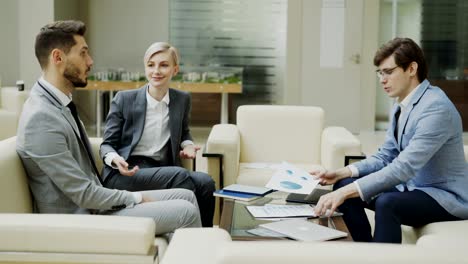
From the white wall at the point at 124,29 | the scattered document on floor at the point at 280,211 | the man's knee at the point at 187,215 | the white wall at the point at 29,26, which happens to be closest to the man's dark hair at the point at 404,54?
the scattered document on floor at the point at 280,211

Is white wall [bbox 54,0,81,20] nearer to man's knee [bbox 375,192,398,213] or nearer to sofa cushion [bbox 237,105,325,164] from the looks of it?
sofa cushion [bbox 237,105,325,164]

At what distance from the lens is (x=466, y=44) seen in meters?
10.1

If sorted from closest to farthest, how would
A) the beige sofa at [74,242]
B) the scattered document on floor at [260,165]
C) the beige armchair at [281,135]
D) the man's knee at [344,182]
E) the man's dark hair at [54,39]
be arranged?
the beige sofa at [74,242]
the man's dark hair at [54,39]
the man's knee at [344,182]
the scattered document on floor at [260,165]
the beige armchair at [281,135]

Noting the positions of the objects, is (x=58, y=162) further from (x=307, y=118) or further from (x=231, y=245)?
(x=307, y=118)

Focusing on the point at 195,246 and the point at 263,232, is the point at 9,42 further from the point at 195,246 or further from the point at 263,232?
the point at 195,246

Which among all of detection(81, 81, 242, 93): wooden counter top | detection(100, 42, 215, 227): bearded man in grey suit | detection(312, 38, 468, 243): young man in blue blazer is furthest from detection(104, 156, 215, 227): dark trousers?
detection(81, 81, 242, 93): wooden counter top

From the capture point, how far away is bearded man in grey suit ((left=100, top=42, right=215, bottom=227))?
375 centimetres

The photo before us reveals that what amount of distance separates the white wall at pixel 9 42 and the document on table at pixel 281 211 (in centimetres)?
727

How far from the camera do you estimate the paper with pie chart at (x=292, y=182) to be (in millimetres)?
3243

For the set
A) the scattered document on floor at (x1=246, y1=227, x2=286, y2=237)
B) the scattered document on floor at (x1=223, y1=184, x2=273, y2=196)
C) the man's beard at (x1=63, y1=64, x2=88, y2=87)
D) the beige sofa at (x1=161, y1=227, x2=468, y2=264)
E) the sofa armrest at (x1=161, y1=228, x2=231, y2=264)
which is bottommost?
the scattered document on floor at (x1=246, y1=227, x2=286, y2=237)

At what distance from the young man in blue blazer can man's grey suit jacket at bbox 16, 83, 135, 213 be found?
3.39ft

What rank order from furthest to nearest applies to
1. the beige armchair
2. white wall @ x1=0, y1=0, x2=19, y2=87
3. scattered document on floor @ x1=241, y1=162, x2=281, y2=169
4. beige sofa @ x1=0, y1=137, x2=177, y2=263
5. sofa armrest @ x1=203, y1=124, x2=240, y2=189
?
white wall @ x1=0, y1=0, x2=19, y2=87
the beige armchair
scattered document on floor @ x1=241, y1=162, x2=281, y2=169
sofa armrest @ x1=203, y1=124, x2=240, y2=189
beige sofa @ x1=0, y1=137, x2=177, y2=263

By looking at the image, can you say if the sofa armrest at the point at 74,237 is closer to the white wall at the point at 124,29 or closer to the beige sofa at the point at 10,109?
the beige sofa at the point at 10,109

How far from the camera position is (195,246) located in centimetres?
145
